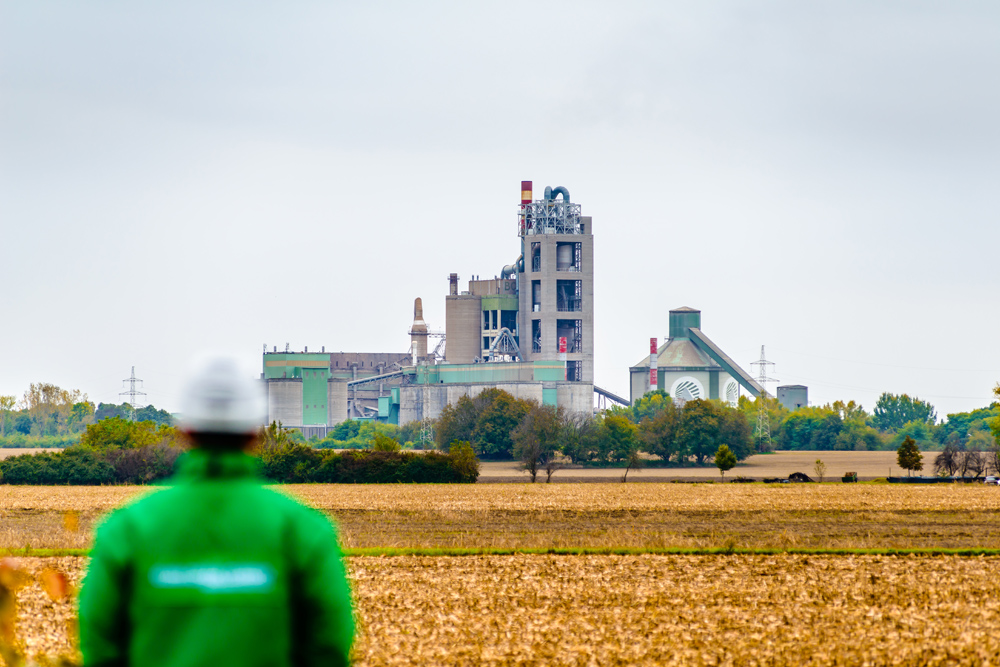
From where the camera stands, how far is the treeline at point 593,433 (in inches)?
4220

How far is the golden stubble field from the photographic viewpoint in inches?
648

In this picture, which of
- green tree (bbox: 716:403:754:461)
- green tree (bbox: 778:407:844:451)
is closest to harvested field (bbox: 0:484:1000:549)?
green tree (bbox: 716:403:754:461)

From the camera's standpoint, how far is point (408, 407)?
508ft

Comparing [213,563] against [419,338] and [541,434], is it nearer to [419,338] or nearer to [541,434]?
[541,434]

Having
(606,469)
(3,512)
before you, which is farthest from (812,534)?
(606,469)

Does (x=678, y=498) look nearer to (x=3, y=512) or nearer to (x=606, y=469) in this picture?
(x=3, y=512)

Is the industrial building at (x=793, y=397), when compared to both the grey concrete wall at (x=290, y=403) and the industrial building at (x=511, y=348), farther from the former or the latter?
the grey concrete wall at (x=290, y=403)

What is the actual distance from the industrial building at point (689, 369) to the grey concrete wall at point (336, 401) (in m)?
40.9

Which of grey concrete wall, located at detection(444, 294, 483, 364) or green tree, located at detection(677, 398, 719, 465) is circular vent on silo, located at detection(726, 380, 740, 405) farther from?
green tree, located at detection(677, 398, 719, 465)

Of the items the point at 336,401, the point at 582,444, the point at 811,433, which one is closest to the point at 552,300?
the point at 336,401

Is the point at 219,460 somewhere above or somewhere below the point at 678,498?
above

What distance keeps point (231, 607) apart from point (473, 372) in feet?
479

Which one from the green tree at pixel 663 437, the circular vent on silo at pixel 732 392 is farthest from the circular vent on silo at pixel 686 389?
the green tree at pixel 663 437

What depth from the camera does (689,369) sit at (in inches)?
6629
